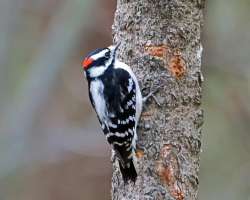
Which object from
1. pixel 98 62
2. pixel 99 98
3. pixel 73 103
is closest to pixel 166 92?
pixel 99 98

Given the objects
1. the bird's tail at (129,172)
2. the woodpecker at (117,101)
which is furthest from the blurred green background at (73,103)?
the bird's tail at (129,172)

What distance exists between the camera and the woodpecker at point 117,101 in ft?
17.0

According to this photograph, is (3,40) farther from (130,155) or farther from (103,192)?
(130,155)

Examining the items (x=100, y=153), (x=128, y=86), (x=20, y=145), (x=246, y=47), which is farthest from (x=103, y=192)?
(x=128, y=86)

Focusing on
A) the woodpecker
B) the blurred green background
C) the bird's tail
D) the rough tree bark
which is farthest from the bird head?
the blurred green background

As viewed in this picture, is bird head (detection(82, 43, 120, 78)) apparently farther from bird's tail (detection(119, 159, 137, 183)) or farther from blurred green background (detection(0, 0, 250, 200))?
blurred green background (detection(0, 0, 250, 200))

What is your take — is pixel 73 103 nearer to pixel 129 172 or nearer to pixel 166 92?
pixel 166 92

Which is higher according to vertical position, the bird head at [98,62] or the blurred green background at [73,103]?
the bird head at [98,62]

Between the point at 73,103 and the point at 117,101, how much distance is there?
578cm

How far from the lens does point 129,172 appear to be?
5121mm

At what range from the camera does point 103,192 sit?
10.4m

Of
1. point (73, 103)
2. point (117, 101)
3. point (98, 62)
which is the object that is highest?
point (98, 62)

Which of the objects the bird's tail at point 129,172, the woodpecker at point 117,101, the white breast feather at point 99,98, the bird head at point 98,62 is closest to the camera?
the bird's tail at point 129,172

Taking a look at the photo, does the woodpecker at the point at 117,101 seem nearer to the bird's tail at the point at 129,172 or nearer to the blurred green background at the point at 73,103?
the bird's tail at the point at 129,172
